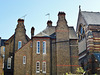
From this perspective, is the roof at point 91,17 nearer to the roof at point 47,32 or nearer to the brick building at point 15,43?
the roof at point 47,32

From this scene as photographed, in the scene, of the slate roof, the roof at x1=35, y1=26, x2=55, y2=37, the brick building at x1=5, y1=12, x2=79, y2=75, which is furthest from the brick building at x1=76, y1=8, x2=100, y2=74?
the roof at x1=35, y1=26, x2=55, y2=37

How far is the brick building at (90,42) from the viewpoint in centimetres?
4391

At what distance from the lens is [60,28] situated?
41.3 meters

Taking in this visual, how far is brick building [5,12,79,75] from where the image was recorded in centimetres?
3906

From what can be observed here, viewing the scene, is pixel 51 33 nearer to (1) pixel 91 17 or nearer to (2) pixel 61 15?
(2) pixel 61 15

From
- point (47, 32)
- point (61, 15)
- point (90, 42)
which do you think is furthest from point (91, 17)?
point (47, 32)

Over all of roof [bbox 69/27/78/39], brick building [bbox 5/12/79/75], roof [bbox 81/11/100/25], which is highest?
roof [bbox 81/11/100/25]

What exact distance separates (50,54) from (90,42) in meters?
11.2

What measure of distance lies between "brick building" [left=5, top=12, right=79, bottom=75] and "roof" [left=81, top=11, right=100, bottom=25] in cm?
993

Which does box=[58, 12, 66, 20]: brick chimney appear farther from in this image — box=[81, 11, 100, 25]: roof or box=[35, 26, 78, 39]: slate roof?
box=[81, 11, 100, 25]: roof

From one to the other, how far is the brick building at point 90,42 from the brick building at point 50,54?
18.6 feet

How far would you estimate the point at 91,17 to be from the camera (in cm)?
5131

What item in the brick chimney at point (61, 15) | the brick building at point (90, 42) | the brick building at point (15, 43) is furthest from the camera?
the brick building at point (15, 43)

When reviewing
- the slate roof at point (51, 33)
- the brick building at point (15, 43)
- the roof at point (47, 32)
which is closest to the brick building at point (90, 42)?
the slate roof at point (51, 33)
